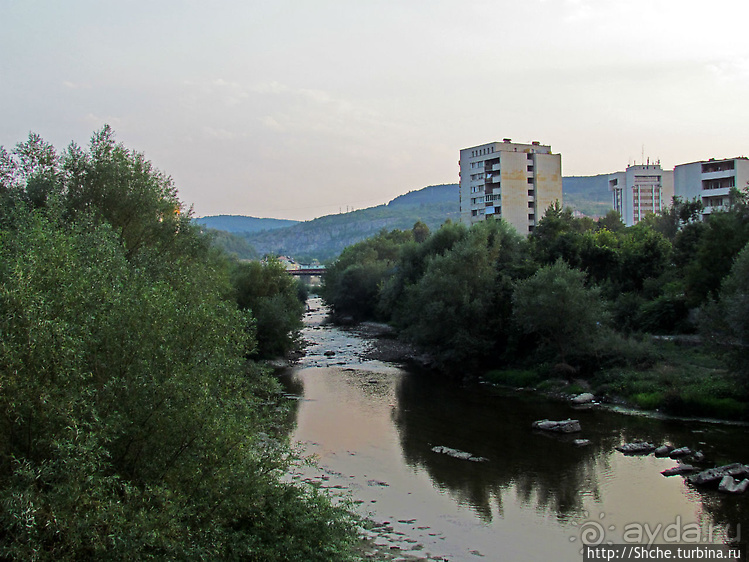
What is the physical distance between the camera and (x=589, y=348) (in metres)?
33.7

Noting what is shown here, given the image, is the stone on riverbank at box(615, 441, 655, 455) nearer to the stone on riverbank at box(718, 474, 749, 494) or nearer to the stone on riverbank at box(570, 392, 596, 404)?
the stone on riverbank at box(718, 474, 749, 494)

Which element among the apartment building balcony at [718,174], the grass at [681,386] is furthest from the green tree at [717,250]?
the apartment building balcony at [718,174]

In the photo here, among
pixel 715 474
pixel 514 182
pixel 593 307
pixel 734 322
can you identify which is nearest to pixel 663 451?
pixel 715 474

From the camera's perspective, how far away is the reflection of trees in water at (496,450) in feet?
63.7

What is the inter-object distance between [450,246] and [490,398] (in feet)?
71.1

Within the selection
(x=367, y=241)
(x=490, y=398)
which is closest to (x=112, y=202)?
(x=490, y=398)

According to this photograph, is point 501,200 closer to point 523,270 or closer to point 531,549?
point 523,270

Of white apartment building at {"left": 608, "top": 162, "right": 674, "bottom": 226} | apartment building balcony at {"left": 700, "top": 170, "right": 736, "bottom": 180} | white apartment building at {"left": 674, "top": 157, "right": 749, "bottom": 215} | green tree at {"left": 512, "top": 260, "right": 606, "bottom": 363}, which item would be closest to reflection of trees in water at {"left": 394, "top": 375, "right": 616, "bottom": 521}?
green tree at {"left": 512, "top": 260, "right": 606, "bottom": 363}

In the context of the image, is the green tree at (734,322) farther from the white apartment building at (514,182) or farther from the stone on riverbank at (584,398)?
the white apartment building at (514,182)

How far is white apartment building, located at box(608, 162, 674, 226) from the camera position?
130 meters

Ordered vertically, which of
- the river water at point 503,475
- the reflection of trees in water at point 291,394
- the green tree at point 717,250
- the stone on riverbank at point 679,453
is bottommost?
the river water at point 503,475

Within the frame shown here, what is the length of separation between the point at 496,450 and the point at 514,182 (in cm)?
6241

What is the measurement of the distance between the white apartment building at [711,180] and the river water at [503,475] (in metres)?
52.6

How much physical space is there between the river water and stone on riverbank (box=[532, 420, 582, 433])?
47 cm
